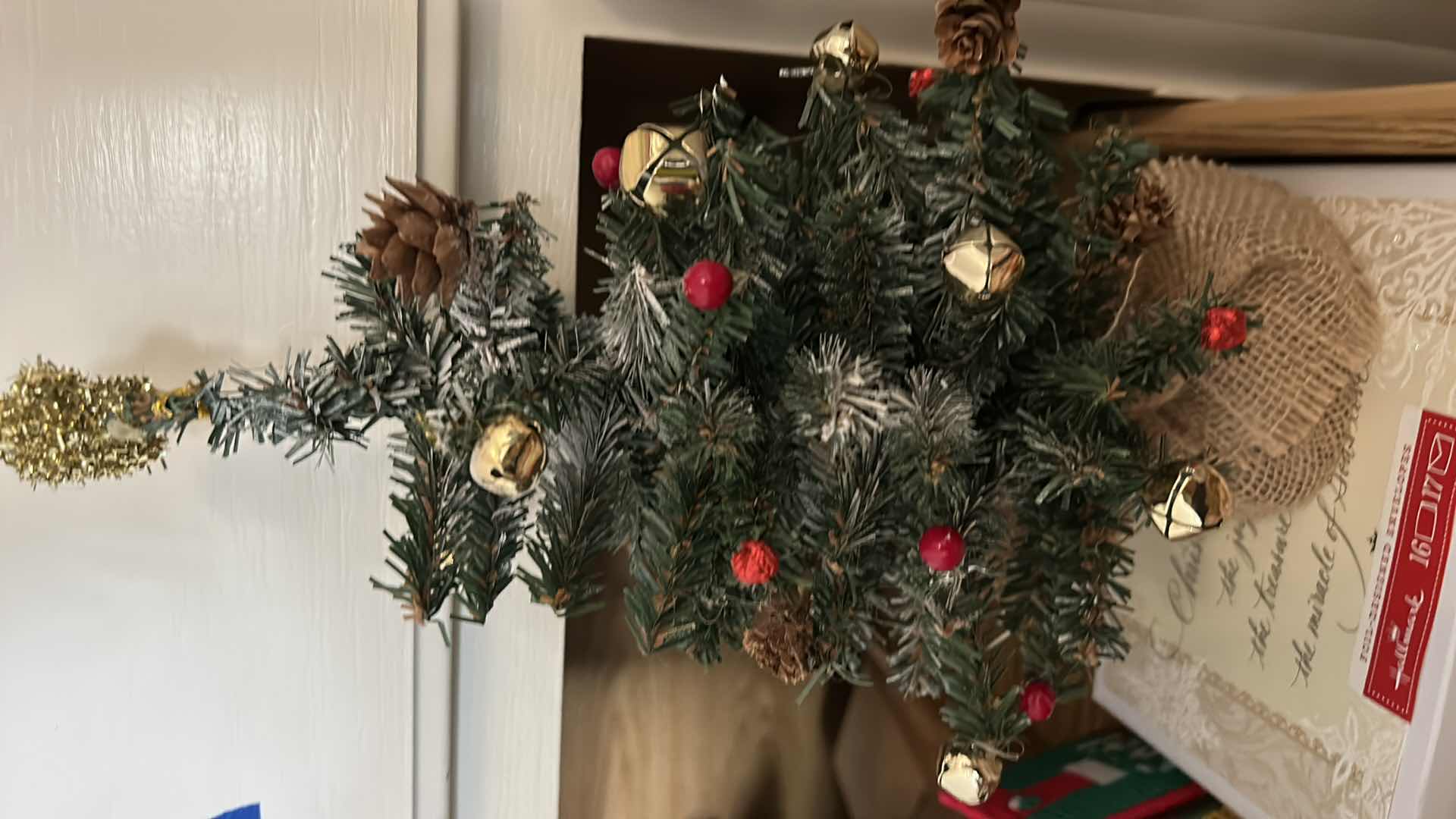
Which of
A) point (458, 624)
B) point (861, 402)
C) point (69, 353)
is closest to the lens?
point (861, 402)

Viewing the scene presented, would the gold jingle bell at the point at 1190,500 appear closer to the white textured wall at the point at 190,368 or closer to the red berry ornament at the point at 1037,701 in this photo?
the red berry ornament at the point at 1037,701

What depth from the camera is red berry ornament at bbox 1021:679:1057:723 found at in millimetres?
555

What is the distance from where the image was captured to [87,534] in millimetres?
648

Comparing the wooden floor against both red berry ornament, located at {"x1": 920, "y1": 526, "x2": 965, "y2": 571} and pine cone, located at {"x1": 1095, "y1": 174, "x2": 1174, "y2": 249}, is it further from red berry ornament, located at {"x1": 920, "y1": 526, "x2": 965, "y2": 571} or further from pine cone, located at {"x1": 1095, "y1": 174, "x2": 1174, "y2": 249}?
pine cone, located at {"x1": 1095, "y1": 174, "x2": 1174, "y2": 249}

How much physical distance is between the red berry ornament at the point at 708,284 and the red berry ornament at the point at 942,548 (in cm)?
17

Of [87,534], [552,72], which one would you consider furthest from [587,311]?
[87,534]

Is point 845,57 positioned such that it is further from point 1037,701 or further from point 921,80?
point 1037,701

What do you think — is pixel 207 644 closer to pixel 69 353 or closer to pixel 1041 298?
pixel 69 353

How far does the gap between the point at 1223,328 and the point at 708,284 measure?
291 mm

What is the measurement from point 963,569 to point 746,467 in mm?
155

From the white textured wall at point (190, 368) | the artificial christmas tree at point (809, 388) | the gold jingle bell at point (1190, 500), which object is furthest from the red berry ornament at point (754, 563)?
the white textured wall at point (190, 368)

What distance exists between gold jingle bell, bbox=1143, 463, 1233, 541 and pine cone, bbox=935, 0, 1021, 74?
0.25m

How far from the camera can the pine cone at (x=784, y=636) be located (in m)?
0.58

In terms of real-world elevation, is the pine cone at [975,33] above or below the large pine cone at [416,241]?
above
